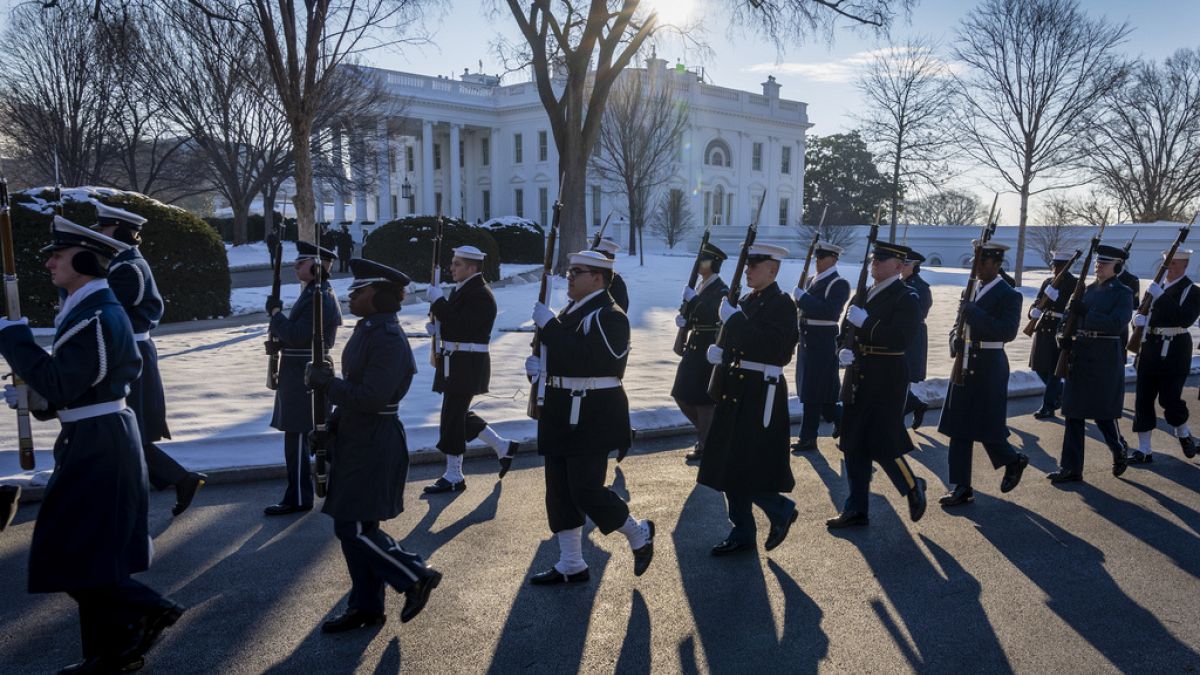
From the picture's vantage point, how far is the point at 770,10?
67.3 ft

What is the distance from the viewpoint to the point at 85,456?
377cm

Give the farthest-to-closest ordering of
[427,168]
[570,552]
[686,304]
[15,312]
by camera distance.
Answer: [427,168]
[686,304]
[570,552]
[15,312]

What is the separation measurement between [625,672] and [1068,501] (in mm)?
4457

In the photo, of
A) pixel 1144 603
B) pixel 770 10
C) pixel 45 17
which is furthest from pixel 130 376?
pixel 45 17

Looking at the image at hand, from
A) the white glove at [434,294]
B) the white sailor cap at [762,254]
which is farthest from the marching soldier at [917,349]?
the white glove at [434,294]

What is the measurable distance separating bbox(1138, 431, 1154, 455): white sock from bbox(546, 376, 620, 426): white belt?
5.76 m

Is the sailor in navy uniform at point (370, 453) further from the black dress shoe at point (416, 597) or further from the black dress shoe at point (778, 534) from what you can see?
the black dress shoe at point (778, 534)

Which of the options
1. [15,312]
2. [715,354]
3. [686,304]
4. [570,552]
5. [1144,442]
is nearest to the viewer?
[15,312]

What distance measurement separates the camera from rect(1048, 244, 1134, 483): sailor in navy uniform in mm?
7430

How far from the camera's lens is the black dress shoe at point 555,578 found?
16.6 ft

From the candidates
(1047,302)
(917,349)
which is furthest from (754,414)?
(1047,302)

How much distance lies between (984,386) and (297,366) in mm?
4966

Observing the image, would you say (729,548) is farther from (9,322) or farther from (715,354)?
(9,322)

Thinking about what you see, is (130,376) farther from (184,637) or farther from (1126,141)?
(1126,141)
